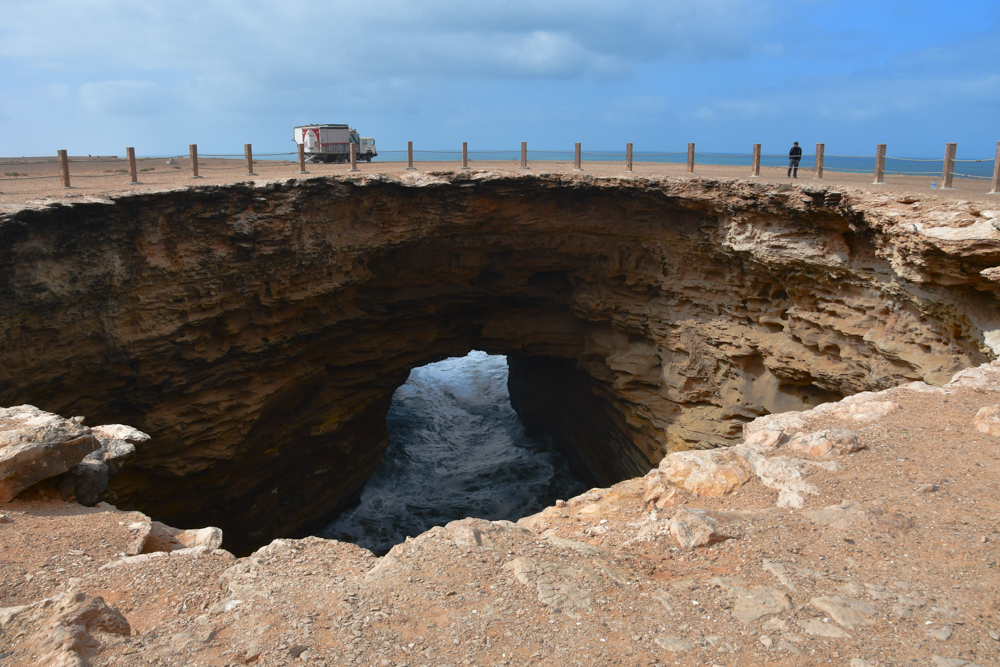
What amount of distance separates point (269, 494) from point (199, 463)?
6.75 ft

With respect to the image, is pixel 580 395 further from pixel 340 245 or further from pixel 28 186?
pixel 28 186

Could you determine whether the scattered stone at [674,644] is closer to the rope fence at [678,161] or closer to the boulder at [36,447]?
the boulder at [36,447]

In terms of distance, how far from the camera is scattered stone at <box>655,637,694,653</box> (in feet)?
11.9

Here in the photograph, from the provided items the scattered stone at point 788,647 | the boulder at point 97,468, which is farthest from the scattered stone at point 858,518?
the boulder at point 97,468

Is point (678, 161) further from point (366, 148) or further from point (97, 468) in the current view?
point (97, 468)

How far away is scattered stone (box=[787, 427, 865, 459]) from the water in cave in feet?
36.3

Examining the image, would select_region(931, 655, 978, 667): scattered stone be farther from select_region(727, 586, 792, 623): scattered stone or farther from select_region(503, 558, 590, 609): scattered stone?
select_region(503, 558, 590, 609): scattered stone

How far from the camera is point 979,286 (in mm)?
8336

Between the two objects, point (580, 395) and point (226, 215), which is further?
point (580, 395)

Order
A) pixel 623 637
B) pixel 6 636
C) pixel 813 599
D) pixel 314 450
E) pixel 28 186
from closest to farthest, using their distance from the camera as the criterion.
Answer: pixel 6 636
pixel 623 637
pixel 813 599
pixel 28 186
pixel 314 450

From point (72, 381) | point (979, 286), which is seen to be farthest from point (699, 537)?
point (72, 381)

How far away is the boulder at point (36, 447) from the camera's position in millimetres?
5379

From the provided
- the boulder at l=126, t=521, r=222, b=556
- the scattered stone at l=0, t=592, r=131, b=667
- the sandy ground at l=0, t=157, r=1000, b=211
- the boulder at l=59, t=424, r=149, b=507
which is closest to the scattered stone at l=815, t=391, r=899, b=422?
the sandy ground at l=0, t=157, r=1000, b=211

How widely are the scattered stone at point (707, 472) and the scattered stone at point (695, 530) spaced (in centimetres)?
59
